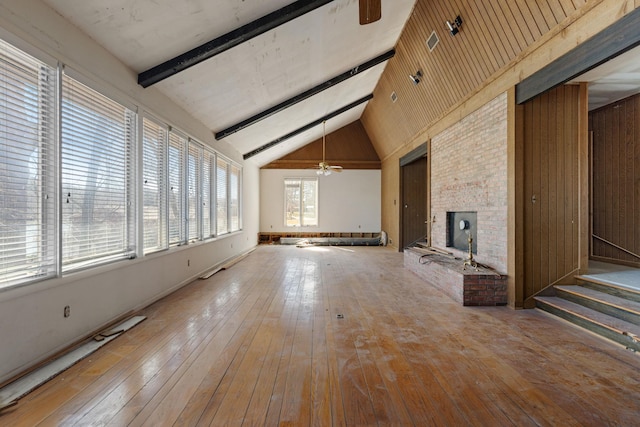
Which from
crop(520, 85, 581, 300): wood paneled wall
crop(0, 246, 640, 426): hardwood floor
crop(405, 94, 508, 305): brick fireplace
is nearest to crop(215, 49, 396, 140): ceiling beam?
crop(405, 94, 508, 305): brick fireplace

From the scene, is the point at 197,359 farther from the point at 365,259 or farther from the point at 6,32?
the point at 365,259

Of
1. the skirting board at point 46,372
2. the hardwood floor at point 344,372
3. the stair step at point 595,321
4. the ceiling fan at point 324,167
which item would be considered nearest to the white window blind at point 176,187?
the hardwood floor at point 344,372

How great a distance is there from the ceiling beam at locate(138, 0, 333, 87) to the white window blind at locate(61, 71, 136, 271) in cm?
73

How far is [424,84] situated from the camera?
231 inches

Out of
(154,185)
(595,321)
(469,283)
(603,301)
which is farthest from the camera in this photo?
(154,185)

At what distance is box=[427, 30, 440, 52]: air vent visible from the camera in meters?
4.73

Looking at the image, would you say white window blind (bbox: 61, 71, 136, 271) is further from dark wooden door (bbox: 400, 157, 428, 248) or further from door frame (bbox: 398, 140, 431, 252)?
dark wooden door (bbox: 400, 157, 428, 248)

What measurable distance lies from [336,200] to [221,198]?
5.38m

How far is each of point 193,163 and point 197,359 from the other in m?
3.95

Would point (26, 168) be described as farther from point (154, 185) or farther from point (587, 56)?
point (587, 56)

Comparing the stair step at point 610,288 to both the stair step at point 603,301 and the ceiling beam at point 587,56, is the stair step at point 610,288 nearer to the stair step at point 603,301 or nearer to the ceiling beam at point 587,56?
the stair step at point 603,301

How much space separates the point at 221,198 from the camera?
291 inches

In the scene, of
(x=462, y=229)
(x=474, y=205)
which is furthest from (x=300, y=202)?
(x=474, y=205)

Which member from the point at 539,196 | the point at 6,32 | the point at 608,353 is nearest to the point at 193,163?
the point at 6,32
